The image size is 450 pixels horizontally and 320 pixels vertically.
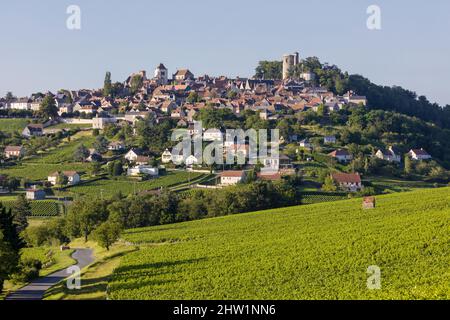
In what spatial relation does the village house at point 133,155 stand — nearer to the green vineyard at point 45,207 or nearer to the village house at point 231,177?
the village house at point 231,177

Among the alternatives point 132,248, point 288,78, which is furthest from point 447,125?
point 132,248

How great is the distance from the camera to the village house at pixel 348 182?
2071 inches

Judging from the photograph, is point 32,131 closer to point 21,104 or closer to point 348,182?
point 21,104

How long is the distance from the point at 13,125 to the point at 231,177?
40.0m

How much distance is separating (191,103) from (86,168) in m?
30.1

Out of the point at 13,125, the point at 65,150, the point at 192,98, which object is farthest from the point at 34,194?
the point at 192,98

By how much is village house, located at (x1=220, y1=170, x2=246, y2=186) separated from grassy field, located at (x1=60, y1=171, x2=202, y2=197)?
3121 mm

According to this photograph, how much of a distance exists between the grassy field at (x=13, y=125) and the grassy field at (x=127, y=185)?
2812cm

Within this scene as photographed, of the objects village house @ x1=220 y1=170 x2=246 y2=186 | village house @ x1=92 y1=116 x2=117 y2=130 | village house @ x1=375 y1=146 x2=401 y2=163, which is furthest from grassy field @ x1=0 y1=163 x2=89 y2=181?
village house @ x1=375 y1=146 x2=401 y2=163

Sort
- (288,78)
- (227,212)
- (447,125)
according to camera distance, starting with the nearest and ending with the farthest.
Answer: (227,212)
(447,125)
(288,78)

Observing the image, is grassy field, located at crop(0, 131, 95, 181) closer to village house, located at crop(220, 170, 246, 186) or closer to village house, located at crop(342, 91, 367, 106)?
village house, located at crop(220, 170, 246, 186)
